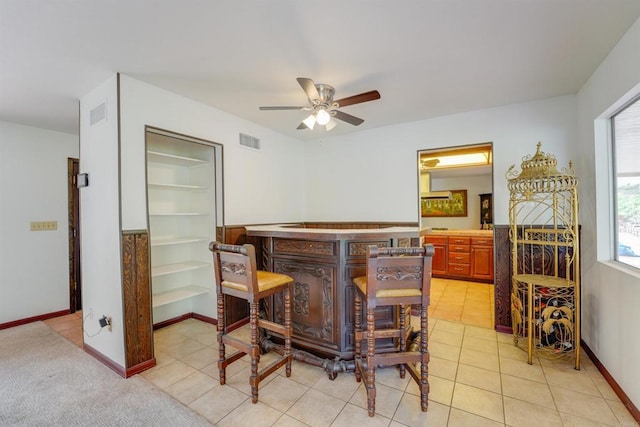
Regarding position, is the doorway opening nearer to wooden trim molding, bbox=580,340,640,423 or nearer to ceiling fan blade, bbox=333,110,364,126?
wooden trim molding, bbox=580,340,640,423

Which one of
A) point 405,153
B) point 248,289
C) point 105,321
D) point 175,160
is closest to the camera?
Answer: point 248,289

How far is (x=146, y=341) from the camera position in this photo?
8.04 feet

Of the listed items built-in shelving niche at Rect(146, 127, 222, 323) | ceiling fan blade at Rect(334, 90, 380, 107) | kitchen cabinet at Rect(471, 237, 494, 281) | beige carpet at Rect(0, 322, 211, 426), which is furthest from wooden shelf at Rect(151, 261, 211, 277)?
kitchen cabinet at Rect(471, 237, 494, 281)

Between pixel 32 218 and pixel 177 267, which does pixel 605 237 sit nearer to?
pixel 177 267

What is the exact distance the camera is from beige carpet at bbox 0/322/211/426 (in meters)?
1.84

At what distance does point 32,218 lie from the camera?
3.59 metres

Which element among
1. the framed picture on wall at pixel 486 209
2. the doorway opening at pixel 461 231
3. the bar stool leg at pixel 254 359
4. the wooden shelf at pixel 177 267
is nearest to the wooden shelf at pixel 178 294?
the wooden shelf at pixel 177 267

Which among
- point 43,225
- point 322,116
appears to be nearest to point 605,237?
point 322,116

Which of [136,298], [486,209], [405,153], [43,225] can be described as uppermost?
[405,153]

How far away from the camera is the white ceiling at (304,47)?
1.63m

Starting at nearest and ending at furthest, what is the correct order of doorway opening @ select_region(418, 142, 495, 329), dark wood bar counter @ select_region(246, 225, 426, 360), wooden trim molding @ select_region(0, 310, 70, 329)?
dark wood bar counter @ select_region(246, 225, 426, 360), wooden trim molding @ select_region(0, 310, 70, 329), doorway opening @ select_region(418, 142, 495, 329)

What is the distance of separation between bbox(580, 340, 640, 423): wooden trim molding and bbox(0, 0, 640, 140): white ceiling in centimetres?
242

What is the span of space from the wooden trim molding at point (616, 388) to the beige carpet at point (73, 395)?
2.69 m

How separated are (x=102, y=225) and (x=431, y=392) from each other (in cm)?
302
